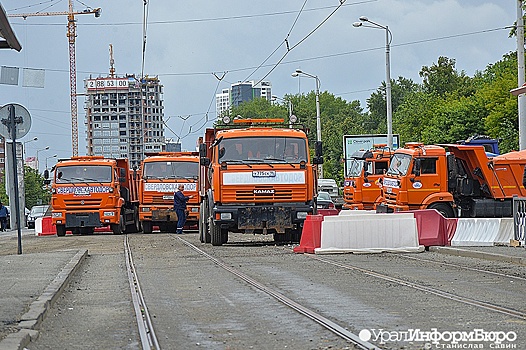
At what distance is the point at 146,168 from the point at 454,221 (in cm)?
1491

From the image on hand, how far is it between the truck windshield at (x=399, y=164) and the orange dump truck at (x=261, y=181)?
633 cm

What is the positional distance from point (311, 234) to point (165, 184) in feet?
46.1

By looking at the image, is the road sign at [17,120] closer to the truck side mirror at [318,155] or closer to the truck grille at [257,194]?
the truck grille at [257,194]

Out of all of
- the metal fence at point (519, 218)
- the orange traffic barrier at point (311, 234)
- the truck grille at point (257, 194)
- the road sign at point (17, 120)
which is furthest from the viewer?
the truck grille at point (257, 194)

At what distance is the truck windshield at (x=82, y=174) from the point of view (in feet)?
108

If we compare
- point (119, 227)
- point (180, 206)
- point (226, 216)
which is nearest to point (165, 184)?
point (180, 206)

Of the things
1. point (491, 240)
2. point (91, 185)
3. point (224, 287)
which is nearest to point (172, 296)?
point (224, 287)

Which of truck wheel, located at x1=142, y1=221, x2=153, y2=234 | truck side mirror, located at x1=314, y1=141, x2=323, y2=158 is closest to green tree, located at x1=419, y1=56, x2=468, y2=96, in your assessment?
truck wheel, located at x1=142, y1=221, x2=153, y2=234

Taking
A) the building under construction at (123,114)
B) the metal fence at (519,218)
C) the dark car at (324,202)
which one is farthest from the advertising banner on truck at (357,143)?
the building under construction at (123,114)

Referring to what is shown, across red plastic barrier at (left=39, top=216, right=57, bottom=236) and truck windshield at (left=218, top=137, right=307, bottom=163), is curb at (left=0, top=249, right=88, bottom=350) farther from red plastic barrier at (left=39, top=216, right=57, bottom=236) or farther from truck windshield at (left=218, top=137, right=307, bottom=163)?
red plastic barrier at (left=39, top=216, right=57, bottom=236)

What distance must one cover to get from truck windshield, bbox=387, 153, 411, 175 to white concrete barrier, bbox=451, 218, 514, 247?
719 cm

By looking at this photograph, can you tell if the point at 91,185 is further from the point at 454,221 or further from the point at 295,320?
the point at 295,320

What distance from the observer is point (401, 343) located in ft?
26.9

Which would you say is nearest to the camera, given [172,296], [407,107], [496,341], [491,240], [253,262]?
[496,341]
